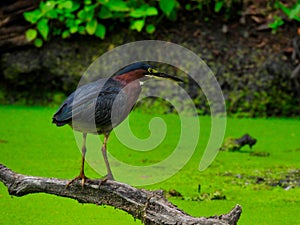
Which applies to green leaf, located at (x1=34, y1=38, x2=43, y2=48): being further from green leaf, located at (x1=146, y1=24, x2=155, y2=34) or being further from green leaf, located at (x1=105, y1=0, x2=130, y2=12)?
green leaf, located at (x1=146, y1=24, x2=155, y2=34)

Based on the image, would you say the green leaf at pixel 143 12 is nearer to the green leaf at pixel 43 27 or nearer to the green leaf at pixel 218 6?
the green leaf at pixel 218 6

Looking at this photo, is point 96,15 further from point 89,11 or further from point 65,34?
point 65,34

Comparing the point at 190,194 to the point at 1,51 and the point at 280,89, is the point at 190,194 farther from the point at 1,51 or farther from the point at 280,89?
the point at 1,51

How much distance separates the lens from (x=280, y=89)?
4.90 m

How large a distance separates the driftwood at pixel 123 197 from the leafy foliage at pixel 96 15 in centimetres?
271

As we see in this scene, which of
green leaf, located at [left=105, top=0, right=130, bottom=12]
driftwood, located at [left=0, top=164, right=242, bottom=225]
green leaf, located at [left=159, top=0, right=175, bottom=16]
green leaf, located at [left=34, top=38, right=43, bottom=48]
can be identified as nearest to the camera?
driftwood, located at [left=0, top=164, right=242, bottom=225]

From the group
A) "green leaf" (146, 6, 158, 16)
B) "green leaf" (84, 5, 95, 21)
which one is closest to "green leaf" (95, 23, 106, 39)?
"green leaf" (84, 5, 95, 21)

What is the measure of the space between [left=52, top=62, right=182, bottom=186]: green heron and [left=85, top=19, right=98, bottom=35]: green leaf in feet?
8.92

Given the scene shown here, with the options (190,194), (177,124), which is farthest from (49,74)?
(190,194)

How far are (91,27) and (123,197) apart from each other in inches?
117

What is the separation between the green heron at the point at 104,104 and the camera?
2232 millimetres

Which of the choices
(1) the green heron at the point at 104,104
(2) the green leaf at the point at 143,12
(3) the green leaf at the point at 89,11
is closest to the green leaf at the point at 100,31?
(3) the green leaf at the point at 89,11

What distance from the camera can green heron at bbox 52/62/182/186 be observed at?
223 cm

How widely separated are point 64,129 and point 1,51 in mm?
1092
